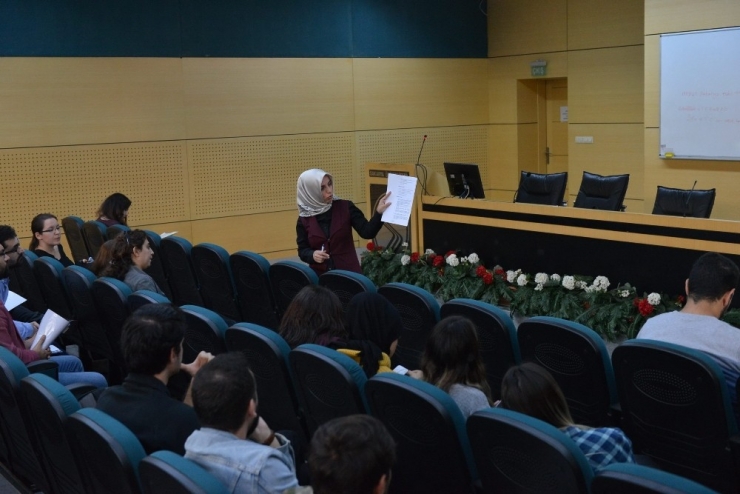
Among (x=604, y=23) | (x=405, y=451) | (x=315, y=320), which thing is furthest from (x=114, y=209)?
(x=604, y=23)

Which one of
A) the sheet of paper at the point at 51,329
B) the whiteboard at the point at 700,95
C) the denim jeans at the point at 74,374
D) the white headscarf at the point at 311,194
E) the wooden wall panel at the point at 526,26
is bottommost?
the denim jeans at the point at 74,374

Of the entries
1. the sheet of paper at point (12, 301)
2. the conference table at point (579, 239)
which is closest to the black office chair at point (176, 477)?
the sheet of paper at point (12, 301)

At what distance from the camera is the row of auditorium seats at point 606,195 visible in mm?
7078

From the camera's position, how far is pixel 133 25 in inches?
367

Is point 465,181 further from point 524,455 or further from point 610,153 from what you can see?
point 524,455

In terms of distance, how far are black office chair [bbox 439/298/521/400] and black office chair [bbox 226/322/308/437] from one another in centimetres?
87

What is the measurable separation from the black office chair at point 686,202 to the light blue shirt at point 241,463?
219 inches

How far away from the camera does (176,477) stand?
2.02 metres

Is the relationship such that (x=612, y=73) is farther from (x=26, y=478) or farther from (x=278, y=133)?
(x=26, y=478)

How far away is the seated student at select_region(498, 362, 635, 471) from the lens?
2406 mm

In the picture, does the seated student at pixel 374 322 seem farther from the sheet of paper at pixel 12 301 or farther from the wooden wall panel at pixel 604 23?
the wooden wall panel at pixel 604 23

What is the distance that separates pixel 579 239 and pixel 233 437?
4.60m

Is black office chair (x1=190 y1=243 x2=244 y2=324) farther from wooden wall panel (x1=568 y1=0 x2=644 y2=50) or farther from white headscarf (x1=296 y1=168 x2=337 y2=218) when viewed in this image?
wooden wall panel (x1=568 y1=0 x2=644 y2=50)

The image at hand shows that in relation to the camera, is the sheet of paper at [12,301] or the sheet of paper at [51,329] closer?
the sheet of paper at [51,329]
